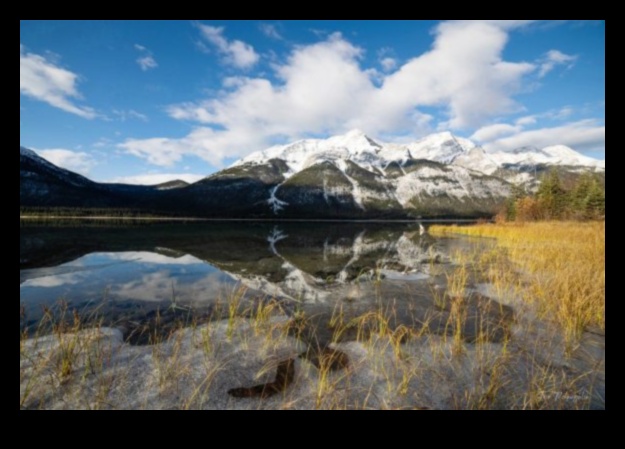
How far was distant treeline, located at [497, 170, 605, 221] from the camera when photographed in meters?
56.6

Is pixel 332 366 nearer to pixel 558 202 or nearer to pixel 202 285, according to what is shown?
pixel 202 285

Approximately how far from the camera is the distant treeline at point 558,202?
56.6 m

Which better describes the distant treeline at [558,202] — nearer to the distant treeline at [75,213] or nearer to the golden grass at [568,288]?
the golden grass at [568,288]

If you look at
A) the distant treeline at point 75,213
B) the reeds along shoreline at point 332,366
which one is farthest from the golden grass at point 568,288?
the distant treeline at point 75,213

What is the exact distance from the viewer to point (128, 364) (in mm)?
5484

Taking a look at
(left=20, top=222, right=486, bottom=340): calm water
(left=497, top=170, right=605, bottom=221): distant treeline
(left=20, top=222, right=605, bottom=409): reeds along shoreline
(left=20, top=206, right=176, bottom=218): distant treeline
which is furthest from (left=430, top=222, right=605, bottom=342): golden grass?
(left=20, top=206, right=176, bottom=218): distant treeline

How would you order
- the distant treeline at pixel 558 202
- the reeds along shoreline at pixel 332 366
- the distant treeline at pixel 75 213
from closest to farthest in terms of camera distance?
1. the reeds along shoreline at pixel 332 366
2. the distant treeline at pixel 558 202
3. the distant treeline at pixel 75 213
